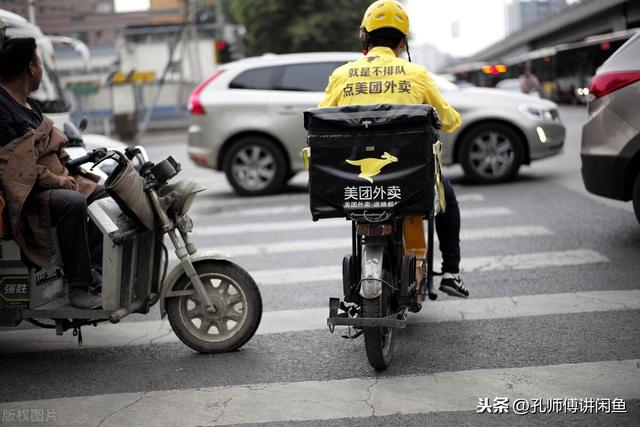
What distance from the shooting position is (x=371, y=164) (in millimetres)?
4285

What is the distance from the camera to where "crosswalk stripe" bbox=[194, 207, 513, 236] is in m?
9.31

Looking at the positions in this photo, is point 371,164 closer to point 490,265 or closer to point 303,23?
point 490,265

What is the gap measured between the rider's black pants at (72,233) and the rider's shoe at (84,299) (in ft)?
0.13

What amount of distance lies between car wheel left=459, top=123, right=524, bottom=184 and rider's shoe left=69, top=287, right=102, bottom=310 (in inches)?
298

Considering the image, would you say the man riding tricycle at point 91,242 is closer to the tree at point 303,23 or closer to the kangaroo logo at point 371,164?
the kangaroo logo at point 371,164

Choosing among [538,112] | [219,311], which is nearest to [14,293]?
[219,311]

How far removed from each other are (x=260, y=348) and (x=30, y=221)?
1.46m

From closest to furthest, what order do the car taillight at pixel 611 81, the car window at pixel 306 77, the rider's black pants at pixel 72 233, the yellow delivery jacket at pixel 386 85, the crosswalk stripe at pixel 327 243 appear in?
1. the yellow delivery jacket at pixel 386 85
2. the rider's black pants at pixel 72 233
3. the car taillight at pixel 611 81
4. the crosswalk stripe at pixel 327 243
5. the car window at pixel 306 77

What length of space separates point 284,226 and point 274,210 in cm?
124

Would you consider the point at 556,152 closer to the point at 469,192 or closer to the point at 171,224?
the point at 469,192

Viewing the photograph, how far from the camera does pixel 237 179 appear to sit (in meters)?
12.1

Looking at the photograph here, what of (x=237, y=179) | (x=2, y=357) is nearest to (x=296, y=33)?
(x=237, y=179)

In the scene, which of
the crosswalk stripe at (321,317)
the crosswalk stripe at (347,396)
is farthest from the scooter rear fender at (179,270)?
the crosswalk stripe at (347,396)

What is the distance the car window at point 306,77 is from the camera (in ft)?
38.9
